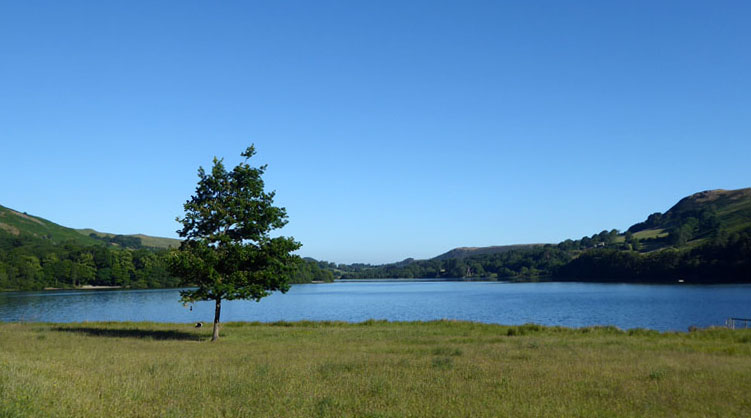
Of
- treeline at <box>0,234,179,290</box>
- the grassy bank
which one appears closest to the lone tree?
the grassy bank

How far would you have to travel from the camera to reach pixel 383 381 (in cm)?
1619

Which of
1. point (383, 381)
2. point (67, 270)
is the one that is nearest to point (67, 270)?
point (67, 270)

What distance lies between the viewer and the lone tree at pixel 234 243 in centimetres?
3512

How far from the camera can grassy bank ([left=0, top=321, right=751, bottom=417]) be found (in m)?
12.1

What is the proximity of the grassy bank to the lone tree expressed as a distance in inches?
259

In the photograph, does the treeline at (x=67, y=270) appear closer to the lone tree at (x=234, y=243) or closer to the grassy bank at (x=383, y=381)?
the lone tree at (x=234, y=243)

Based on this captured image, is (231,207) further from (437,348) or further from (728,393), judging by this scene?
(728,393)

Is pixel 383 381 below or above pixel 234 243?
below

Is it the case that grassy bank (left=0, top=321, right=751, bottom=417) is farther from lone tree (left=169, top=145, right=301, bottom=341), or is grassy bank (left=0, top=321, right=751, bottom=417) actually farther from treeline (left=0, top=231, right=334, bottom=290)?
treeline (left=0, top=231, right=334, bottom=290)

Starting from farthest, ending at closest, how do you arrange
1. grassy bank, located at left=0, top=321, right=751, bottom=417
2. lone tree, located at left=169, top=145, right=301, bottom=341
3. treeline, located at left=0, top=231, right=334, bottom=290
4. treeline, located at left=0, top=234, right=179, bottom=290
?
treeline, located at left=0, top=234, right=179, bottom=290
treeline, located at left=0, top=231, right=334, bottom=290
lone tree, located at left=169, top=145, right=301, bottom=341
grassy bank, located at left=0, top=321, right=751, bottom=417

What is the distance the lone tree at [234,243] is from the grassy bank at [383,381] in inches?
259

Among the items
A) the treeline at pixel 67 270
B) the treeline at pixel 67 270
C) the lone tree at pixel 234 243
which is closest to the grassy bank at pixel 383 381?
the lone tree at pixel 234 243

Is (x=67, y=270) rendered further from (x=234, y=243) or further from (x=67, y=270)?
(x=234, y=243)

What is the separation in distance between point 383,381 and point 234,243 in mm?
23051
